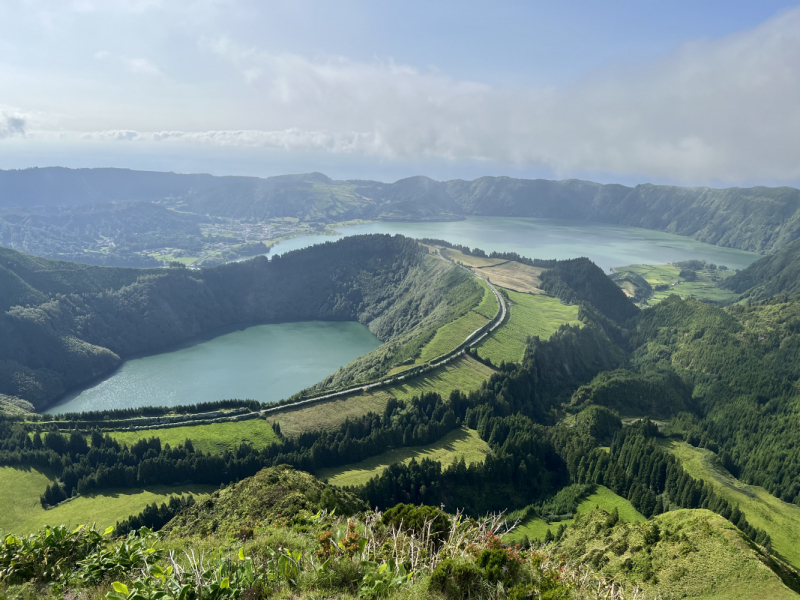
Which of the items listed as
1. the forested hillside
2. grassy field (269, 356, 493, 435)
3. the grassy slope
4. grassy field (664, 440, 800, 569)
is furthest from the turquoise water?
the grassy slope

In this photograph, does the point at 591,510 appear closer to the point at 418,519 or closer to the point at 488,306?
the point at 418,519

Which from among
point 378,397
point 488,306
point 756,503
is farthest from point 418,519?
point 488,306

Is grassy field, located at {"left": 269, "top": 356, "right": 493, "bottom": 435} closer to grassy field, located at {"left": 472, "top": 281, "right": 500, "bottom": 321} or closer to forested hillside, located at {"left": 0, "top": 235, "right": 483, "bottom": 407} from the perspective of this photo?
forested hillside, located at {"left": 0, "top": 235, "right": 483, "bottom": 407}

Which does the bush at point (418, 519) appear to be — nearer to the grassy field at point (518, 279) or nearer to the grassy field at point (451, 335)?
the grassy field at point (451, 335)

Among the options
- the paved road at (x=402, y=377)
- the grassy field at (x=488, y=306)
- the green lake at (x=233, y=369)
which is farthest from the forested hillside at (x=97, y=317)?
the paved road at (x=402, y=377)

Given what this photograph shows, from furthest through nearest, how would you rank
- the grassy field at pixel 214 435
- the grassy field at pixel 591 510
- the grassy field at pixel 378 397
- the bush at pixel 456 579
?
the grassy field at pixel 378 397 < the grassy field at pixel 214 435 < the grassy field at pixel 591 510 < the bush at pixel 456 579

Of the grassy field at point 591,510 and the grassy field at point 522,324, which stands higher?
the grassy field at point 522,324

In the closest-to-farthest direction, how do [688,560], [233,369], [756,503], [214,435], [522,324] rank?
[688,560]
[756,503]
[214,435]
[522,324]
[233,369]
